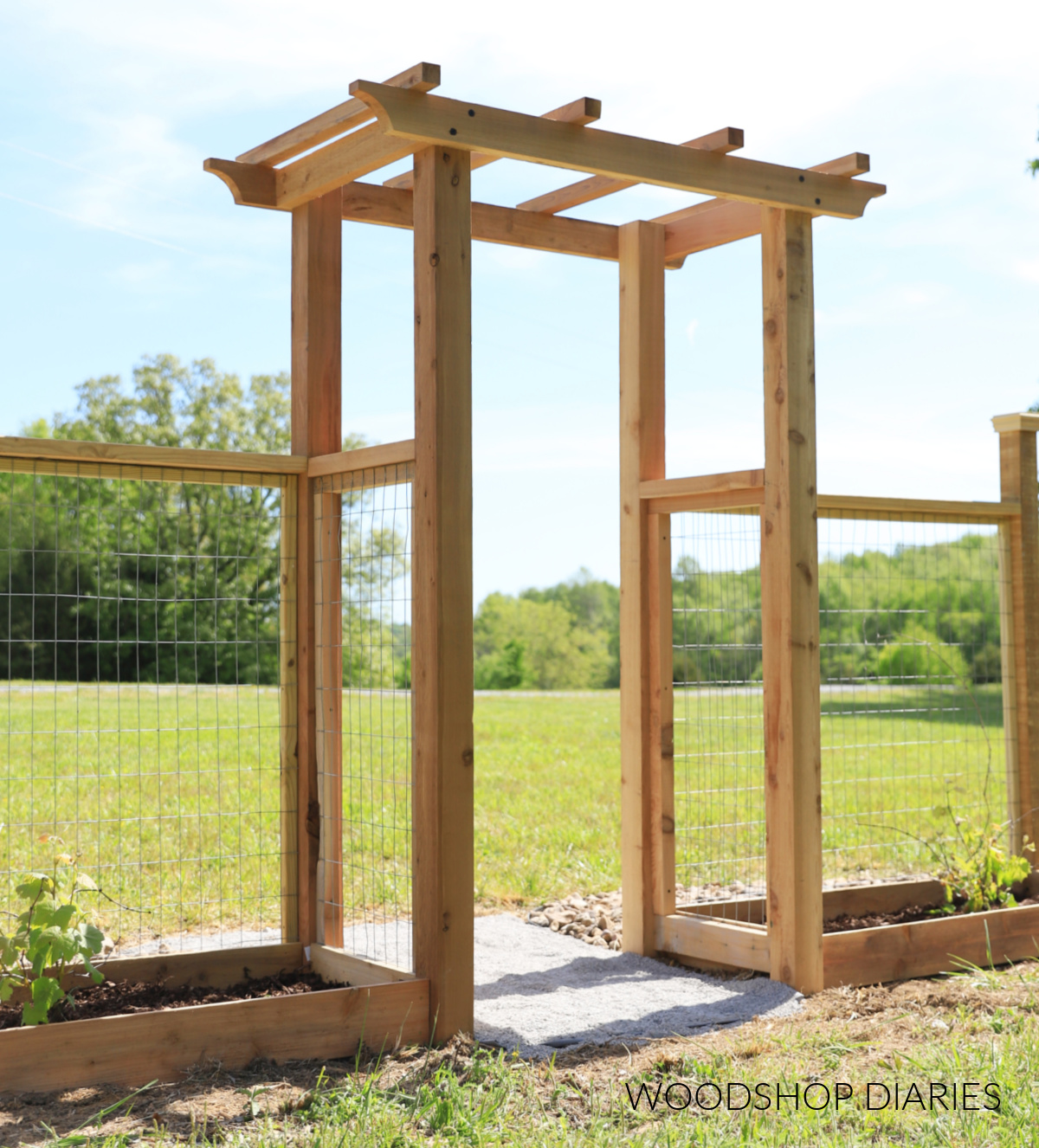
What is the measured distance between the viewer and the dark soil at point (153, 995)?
149 inches

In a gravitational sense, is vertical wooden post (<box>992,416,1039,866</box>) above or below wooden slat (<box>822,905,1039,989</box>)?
above

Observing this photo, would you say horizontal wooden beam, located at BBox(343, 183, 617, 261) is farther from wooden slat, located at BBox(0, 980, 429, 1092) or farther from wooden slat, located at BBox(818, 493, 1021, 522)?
wooden slat, located at BBox(0, 980, 429, 1092)

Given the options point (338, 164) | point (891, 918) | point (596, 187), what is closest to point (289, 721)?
point (338, 164)

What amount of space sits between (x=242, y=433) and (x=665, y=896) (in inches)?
1004

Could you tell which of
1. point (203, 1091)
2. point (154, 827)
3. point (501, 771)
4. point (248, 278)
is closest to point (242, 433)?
point (248, 278)

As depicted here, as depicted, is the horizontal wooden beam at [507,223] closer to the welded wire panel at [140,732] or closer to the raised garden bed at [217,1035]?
the welded wire panel at [140,732]

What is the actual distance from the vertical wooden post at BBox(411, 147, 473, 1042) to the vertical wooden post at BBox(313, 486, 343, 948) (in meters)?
0.68

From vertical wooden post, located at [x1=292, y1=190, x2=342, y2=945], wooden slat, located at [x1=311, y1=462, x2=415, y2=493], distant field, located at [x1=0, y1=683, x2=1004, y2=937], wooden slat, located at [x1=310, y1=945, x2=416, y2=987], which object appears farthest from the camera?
distant field, located at [x1=0, y1=683, x2=1004, y2=937]

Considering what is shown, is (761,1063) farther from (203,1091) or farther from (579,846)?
(579,846)

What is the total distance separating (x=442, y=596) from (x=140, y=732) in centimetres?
130

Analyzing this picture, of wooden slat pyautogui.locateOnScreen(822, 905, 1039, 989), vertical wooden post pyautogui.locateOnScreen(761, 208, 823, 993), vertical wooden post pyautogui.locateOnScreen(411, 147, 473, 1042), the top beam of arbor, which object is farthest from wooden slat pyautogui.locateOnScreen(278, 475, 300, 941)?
wooden slat pyautogui.locateOnScreen(822, 905, 1039, 989)

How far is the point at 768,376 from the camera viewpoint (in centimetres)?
468

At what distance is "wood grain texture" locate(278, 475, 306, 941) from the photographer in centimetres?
455

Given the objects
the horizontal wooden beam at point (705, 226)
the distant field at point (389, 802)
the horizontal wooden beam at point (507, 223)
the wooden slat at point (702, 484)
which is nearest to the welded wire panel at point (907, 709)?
the distant field at point (389, 802)
